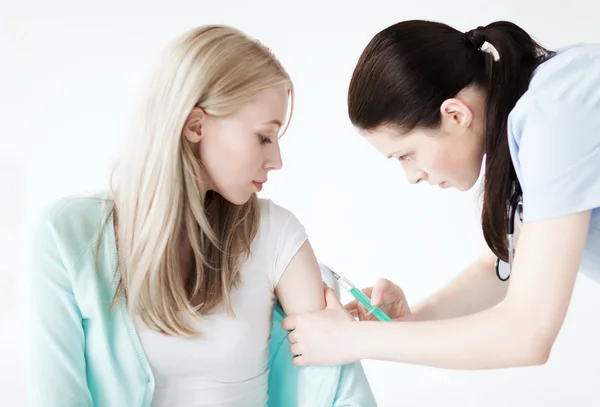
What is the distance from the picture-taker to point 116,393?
4.77 feet

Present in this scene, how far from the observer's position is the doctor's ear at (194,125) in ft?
4.82

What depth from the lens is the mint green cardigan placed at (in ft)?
4.64

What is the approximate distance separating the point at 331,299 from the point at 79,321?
0.49m

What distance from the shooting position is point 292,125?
2.98 metres

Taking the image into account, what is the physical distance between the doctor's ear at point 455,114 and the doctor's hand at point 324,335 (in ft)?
1.36

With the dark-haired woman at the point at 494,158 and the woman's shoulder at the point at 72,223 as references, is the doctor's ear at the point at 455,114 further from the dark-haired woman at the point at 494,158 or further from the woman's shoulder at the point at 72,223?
the woman's shoulder at the point at 72,223

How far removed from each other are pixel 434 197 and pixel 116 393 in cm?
178

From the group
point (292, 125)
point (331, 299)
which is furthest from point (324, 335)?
point (292, 125)

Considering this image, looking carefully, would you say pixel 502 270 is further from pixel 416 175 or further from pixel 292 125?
pixel 292 125

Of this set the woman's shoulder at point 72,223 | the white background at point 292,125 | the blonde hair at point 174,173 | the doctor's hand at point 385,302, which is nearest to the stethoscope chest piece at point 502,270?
the doctor's hand at point 385,302

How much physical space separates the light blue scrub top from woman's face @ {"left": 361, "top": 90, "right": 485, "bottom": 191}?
13 centimetres

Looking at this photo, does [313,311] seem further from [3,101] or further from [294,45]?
[3,101]

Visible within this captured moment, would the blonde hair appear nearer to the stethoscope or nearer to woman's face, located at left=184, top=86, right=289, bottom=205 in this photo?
woman's face, located at left=184, top=86, right=289, bottom=205

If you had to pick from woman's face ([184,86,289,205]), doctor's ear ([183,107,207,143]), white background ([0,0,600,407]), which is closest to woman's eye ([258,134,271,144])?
woman's face ([184,86,289,205])
